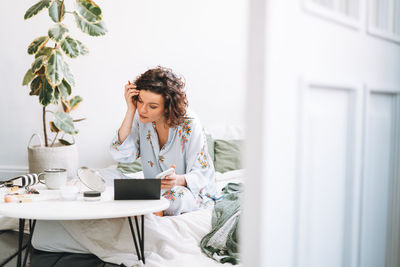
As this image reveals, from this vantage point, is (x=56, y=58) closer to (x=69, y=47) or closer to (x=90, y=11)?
(x=69, y=47)

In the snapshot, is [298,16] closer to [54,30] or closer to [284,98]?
[284,98]

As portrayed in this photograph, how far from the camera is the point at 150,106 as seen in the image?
6.98ft

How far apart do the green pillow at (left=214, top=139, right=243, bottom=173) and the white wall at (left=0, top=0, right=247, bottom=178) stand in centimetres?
28

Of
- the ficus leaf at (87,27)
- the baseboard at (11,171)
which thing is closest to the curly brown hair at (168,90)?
the ficus leaf at (87,27)

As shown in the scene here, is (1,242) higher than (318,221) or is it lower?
lower

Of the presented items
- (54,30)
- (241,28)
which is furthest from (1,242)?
(241,28)

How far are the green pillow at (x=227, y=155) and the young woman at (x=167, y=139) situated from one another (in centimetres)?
90

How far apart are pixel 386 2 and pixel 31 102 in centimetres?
337

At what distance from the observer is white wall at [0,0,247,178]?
363 cm

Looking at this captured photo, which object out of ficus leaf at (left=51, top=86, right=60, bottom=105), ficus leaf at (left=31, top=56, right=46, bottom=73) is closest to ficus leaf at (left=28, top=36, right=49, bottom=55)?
ficus leaf at (left=31, top=56, right=46, bottom=73)

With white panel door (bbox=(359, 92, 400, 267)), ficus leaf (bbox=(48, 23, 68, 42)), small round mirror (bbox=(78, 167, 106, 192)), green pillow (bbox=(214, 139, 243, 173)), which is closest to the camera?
white panel door (bbox=(359, 92, 400, 267))

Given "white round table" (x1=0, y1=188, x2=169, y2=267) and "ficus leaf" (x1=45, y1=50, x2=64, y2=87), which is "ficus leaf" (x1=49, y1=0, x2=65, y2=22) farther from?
"white round table" (x1=0, y1=188, x2=169, y2=267)

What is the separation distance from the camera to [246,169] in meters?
0.74

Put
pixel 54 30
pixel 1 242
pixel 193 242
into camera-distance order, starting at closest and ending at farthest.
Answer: pixel 193 242 < pixel 1 242 < pixel 54 30
